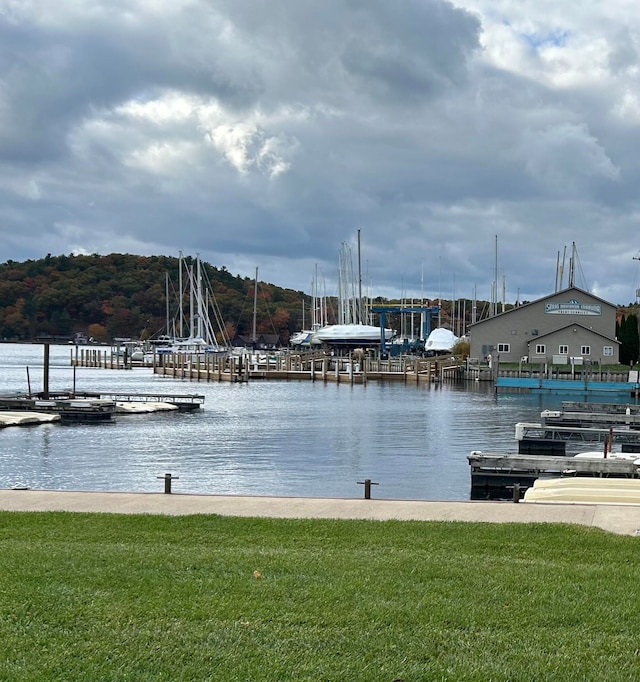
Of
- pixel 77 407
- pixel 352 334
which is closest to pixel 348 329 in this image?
pixel 352 334

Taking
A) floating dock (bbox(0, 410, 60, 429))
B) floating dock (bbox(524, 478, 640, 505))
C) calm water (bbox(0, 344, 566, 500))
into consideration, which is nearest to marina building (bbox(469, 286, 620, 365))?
calm water (bbox(0, 344, 566, 500))

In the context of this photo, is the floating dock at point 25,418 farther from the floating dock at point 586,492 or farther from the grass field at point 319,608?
the grass field at point 319,608

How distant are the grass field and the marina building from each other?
88.0 metres

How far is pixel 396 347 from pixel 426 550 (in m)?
141

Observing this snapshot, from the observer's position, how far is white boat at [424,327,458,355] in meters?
148

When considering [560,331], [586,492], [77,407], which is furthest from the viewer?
[560,331]

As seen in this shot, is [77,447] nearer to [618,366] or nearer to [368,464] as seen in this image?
[368,464]

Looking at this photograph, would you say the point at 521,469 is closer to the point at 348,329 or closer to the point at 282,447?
the point at 282,447

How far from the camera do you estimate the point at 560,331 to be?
Answer: 328 feet

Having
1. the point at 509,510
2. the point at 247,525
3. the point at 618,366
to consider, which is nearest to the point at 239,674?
the point at 247,525

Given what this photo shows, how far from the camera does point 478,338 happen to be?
106 meters

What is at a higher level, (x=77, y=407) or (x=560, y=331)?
(x=560, y=331)

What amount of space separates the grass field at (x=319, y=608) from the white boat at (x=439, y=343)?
135m

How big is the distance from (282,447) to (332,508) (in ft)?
88.8
